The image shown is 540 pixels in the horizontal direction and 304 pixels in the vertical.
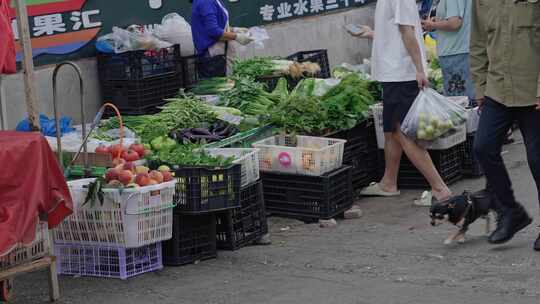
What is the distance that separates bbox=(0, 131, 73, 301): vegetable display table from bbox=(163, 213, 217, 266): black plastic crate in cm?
105

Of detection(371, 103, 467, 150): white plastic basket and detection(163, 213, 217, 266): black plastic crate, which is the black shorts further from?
detection(163, 213, 217, 266): black plastic crate

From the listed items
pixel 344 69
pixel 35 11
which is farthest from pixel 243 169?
pixel 344 69

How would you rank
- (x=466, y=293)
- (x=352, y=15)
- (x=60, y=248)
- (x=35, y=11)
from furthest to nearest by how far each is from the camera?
(x=352, y=15) < (x=35, y=11) < (x=60, y=248) < (x=466, y=293)

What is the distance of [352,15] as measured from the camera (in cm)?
1623

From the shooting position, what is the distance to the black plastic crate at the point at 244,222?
26.4 ft

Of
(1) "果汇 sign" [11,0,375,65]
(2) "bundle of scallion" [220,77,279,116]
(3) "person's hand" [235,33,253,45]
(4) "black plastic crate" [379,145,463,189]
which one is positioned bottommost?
(4) "black plastic crate" [379,145,463,189]

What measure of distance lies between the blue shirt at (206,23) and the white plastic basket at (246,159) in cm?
323

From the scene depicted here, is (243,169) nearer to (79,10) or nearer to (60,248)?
(60,248)

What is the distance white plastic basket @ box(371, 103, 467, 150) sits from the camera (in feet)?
32.2

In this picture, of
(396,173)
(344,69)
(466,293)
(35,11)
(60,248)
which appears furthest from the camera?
(344,69)

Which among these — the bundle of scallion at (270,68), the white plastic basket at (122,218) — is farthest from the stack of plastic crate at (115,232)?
the bundle of scallion at (270,68)

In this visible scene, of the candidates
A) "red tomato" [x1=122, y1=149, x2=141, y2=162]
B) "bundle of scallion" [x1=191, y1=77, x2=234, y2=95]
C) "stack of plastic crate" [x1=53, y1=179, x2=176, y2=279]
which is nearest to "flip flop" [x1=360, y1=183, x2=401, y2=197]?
"bundle of scallion" [x1=191, y1=77, x2=234, y2=95]

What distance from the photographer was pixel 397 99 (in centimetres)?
933

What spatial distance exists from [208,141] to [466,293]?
3.13 m
